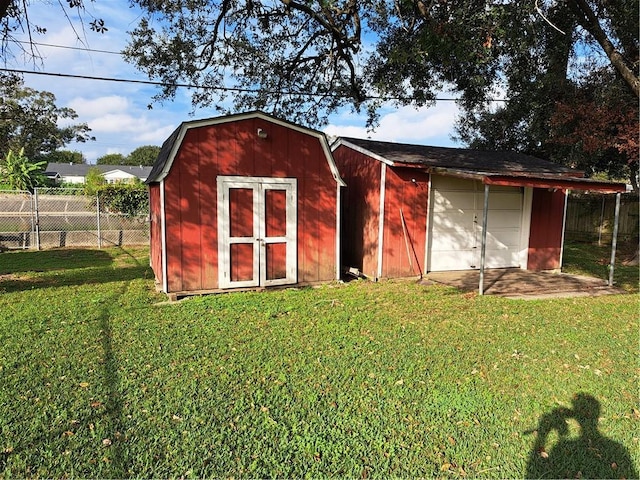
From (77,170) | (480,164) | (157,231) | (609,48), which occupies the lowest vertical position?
(157,231)

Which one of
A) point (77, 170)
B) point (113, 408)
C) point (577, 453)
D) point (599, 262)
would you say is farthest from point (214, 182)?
point (77, 170)

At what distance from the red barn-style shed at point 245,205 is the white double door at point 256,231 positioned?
0.02m

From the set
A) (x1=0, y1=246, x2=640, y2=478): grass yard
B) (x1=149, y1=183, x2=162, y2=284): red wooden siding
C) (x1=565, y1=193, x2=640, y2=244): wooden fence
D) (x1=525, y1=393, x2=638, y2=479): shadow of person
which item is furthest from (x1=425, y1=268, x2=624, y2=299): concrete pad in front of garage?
(x1=565, y1=193, x2=640, y2=244): wooden fence

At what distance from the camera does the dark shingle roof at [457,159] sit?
27.0ft

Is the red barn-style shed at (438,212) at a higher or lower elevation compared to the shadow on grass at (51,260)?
higher

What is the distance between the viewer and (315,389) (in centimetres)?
347

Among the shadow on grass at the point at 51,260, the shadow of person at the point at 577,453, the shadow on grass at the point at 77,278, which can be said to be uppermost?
the shadow on grass at the point at 51,260

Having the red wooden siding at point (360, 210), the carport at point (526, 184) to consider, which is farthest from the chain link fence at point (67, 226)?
the carport at point (526, 184)

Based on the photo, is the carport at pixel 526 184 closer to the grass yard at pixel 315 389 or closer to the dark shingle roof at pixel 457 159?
the dark shingle roof at pixel 457 159

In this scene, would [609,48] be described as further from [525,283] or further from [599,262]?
[599,262]

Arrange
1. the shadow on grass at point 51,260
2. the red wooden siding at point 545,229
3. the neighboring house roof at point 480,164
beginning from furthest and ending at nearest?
the red wooden siding at point 545,229 → the shadow on grass at point 51,260 → the neighboring house roof at point 480,164

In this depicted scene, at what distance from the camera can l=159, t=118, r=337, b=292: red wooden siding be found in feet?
21.7

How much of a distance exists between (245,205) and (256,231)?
1.62 ft

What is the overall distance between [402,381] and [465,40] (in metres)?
5.68
